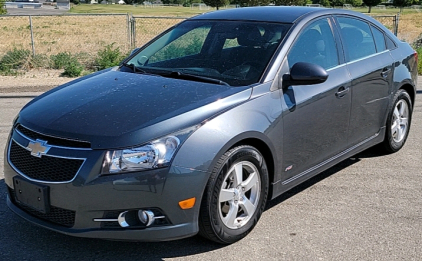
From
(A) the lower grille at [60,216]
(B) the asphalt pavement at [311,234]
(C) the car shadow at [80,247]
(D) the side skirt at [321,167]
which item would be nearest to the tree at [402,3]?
(D) the side skirt at [321,167]

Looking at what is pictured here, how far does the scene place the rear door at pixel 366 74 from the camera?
5.18 metres

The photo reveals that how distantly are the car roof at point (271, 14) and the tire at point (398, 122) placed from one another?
1.24 metres

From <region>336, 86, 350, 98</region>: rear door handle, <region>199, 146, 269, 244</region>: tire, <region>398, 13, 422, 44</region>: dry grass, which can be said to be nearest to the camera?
<region>199, 146, 269, 244</region>: tire

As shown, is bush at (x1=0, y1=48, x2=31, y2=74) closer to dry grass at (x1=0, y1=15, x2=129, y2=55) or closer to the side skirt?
dry grass at (x1=0, y1=15, x2=129, y2=55)

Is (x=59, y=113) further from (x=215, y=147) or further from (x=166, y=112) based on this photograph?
(x=215, y=147)

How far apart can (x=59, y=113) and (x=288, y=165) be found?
185 centimetres

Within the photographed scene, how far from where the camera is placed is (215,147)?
3666mm

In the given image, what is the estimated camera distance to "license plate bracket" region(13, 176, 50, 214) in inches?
141

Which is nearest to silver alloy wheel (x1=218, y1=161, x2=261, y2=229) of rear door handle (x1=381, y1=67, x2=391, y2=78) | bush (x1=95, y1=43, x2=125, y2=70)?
rear door handle (x1=381, y1=67, x2=391, y2=78)

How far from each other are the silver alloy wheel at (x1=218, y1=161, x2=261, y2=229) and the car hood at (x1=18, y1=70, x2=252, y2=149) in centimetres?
49

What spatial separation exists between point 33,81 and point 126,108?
333 inches

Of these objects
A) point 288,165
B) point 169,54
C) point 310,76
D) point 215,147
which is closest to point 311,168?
point 288,165

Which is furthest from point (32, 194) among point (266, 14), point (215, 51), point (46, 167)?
point (266, 14)

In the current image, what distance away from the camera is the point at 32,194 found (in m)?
3.68
